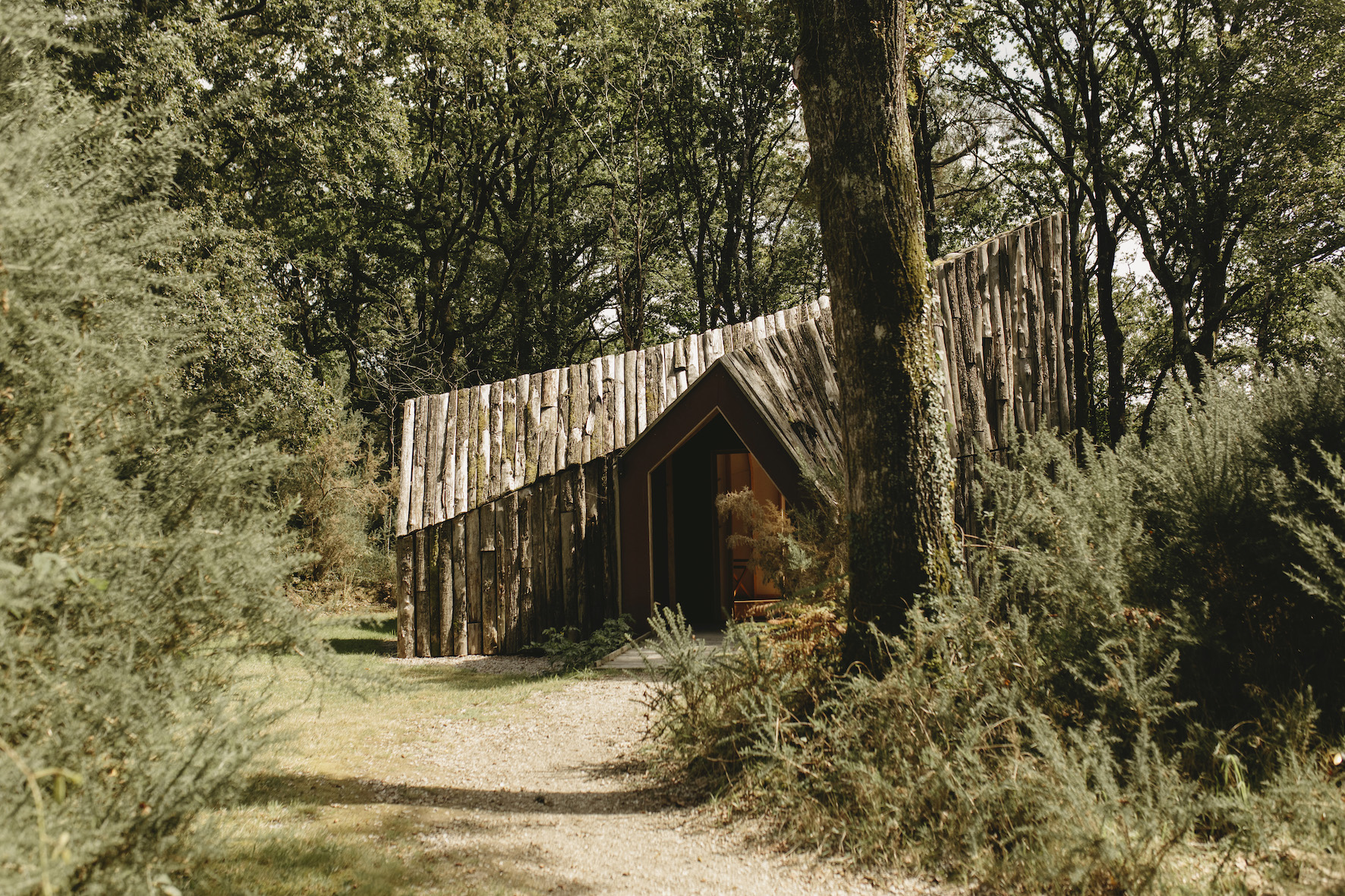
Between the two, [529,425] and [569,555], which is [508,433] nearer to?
[529,425]

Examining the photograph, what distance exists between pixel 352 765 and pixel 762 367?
497 centimetres

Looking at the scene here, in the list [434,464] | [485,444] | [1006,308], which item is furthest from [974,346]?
[434,464]

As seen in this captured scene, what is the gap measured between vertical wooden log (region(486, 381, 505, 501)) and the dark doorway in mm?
1822

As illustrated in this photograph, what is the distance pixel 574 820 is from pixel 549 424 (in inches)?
230

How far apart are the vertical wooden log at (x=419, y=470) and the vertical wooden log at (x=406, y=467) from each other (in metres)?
0.03

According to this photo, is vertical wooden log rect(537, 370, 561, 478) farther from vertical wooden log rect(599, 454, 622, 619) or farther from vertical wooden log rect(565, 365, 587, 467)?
vertical wooden log rect(599, 454, 622, 619)

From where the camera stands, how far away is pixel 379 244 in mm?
18953

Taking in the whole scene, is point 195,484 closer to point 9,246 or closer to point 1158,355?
point 9,246

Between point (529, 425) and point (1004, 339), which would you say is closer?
point (1004, 339)

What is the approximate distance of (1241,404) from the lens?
4.07 m

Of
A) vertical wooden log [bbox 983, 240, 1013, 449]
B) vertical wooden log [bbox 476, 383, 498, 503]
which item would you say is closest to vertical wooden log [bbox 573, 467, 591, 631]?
vertical wooden log [bbox 476, 383, 498, 503]

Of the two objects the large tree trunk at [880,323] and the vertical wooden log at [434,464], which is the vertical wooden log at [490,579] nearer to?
the vertical wooden log at [434,464]

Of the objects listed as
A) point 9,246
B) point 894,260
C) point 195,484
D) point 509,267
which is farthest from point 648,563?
point 509,267

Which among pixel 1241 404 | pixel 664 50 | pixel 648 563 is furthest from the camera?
pixel 664 50
